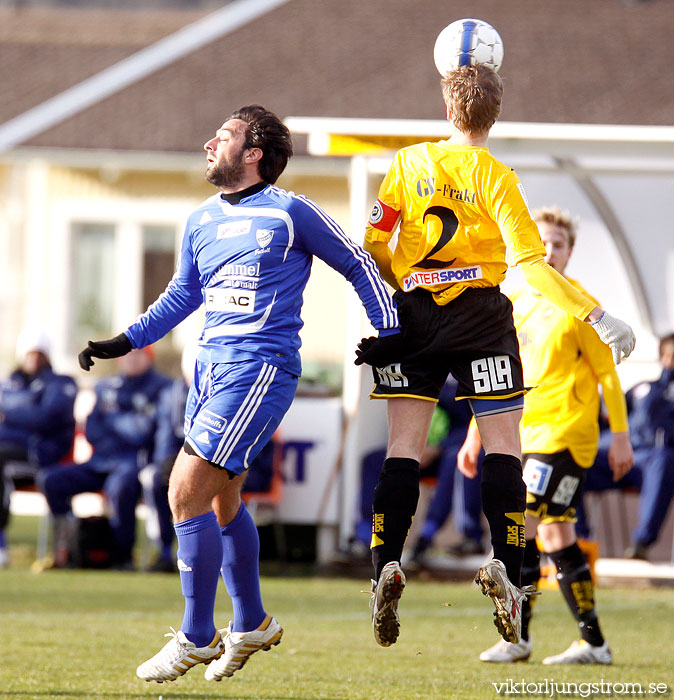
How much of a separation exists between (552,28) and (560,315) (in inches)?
662

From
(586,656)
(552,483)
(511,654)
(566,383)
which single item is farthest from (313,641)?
(566,383)

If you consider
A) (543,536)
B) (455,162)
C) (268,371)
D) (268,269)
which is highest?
(455,162)

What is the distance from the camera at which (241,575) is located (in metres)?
5.88

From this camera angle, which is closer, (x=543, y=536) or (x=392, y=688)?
(x=392, y=688)

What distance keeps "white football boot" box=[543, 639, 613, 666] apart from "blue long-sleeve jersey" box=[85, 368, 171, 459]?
17.4ft

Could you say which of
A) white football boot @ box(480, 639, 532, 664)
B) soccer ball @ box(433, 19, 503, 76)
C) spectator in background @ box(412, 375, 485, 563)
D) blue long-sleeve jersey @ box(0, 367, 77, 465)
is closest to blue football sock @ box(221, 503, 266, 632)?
white football boot @ box(480, 639, 532, 664)

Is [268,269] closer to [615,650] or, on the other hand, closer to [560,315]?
[560,315]

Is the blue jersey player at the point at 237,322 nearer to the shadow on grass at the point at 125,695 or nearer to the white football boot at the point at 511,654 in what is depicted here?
the shadow on grass at the point at 125,695

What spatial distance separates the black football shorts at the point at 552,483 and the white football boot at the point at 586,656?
0.63 meters

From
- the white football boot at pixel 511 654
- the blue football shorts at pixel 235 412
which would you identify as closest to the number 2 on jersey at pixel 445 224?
the blue football shorts at pixel 235 412

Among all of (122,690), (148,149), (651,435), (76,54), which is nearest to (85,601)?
(122,690)

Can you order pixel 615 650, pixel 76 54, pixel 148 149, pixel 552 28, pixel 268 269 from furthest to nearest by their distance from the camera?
pixel 76 54 → pixel 552 28 → pixel 148 149 → pixel 615 650 → pixel 268 269

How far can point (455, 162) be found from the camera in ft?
18.1

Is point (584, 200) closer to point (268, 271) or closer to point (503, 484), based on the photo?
point (503, 484)
